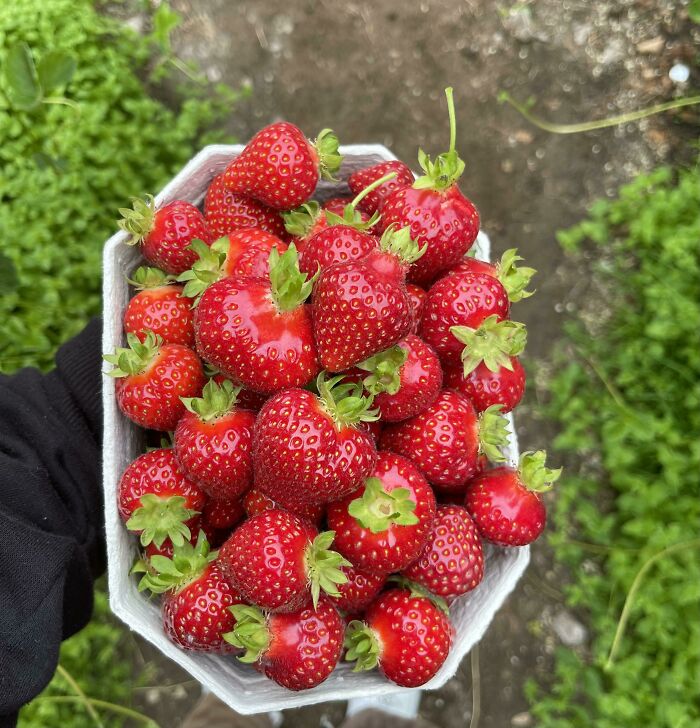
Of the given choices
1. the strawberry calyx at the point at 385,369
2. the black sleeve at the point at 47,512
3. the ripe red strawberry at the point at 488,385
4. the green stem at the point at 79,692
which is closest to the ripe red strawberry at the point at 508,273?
the ripe red strawberry at the point at 488,385

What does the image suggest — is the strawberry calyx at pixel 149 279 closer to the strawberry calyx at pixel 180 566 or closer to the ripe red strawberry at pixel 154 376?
the ripe red strawberry at pixel 154 376

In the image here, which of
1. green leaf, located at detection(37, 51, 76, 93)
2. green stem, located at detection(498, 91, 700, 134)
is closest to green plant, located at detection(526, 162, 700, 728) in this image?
green stem, located at detection(498, 91, 700, 134)

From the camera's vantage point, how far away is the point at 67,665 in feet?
6.05

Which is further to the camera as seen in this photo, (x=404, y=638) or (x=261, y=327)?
(x=404, y=638)

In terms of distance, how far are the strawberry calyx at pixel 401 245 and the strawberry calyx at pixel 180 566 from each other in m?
0.52

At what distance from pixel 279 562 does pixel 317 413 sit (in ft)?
0.71

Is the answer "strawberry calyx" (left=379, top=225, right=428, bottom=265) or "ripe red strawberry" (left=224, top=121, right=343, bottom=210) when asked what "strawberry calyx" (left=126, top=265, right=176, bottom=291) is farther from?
"strawberry calyx" (left=379, top=225, right=428, bottom=265)

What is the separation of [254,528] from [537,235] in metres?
1.42

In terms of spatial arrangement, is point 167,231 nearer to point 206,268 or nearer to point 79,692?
point 206,268

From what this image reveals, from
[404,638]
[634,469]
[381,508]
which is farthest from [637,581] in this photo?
[381,508]

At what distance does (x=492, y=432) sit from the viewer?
111 centimetres

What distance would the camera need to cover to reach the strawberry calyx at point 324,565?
1007mm

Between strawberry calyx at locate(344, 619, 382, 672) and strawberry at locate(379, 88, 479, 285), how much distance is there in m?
0.59

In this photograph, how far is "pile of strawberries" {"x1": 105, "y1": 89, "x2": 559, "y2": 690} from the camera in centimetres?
98
